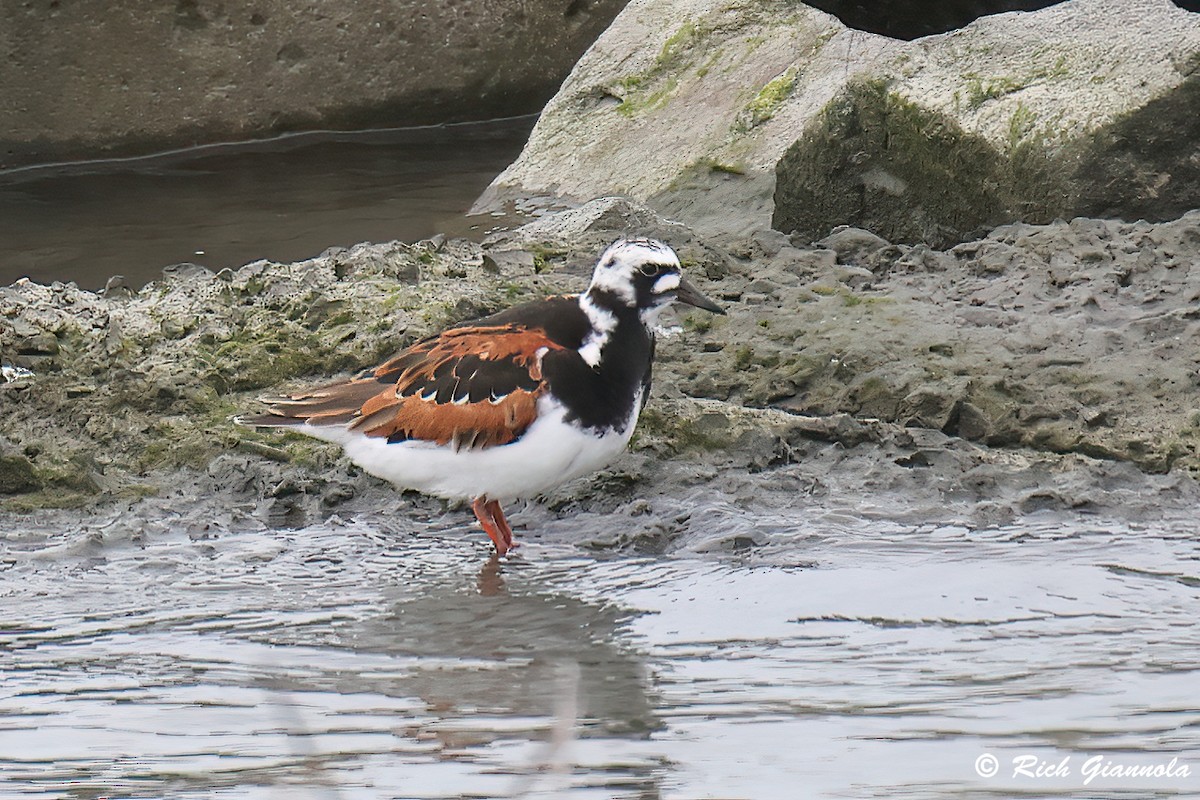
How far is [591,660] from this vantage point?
4.44 metres

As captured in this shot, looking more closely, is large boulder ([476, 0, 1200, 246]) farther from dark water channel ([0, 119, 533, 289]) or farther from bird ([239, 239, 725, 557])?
bird ([239, 239, 725, 557])

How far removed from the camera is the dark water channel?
9.44 meters

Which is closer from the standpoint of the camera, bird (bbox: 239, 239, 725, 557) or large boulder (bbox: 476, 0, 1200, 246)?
bird (bbox: 239, 239, 725, 557)

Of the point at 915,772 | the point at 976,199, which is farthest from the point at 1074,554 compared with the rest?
the point at 976,199

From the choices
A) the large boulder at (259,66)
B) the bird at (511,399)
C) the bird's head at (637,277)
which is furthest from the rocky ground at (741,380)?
the large boulder at (259,66)

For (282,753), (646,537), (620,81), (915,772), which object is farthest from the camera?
(620,81)

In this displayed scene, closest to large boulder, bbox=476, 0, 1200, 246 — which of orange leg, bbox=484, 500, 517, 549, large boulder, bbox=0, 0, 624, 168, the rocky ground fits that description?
the rocky ground

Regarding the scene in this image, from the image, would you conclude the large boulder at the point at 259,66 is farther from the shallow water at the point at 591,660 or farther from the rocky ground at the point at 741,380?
the shallow water at the point at 591,660

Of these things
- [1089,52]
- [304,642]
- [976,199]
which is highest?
[1089,52]

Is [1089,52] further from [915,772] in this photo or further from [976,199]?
[915,772]

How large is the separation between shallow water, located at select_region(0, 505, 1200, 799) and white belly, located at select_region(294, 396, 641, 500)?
27cm

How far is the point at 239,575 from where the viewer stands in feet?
16.8

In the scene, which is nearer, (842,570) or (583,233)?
(842,570)

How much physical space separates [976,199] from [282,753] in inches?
189
